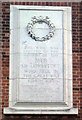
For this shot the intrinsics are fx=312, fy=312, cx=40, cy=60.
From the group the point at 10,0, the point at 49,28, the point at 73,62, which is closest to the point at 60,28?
the point at 49,28

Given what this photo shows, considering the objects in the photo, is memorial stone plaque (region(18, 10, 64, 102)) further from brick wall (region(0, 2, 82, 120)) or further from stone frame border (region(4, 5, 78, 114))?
→ brick wall (region(0, 2, 82, 120))

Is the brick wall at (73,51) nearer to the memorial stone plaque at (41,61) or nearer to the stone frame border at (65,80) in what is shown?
the stone frame border at (65,80)

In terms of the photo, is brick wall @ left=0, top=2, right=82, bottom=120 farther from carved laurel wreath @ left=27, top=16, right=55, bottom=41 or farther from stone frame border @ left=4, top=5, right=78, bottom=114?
carved laurel wreath @ left=27, top=16, right=55, bottom=41

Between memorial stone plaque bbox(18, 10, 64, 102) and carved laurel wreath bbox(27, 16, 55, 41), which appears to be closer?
memorial stone plaque bbox(18, 10, 64, 102)

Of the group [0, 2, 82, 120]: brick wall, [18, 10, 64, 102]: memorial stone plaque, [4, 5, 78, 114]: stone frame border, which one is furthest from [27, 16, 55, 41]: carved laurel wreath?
[0, 2, 82, 120]: brick wall

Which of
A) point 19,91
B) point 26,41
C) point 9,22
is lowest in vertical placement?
point 19,91

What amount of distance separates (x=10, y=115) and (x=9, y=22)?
2354mm

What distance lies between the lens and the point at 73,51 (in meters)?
7.99

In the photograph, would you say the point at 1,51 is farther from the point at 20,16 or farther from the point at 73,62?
the point at 73,62

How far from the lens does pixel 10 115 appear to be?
768 cm

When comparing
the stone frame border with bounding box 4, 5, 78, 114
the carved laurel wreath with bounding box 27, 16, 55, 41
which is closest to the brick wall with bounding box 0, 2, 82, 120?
the stone frame border with bounding box 4, 5, 78, 114

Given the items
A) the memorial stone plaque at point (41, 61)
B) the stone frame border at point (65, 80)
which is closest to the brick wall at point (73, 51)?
the stone frame border at point (65, 80)

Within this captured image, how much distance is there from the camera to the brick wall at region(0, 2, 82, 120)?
770cm

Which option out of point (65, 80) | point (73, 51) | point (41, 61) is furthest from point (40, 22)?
point (65, 80)
